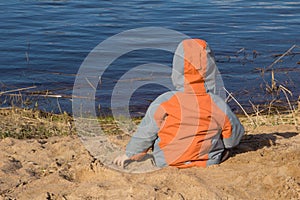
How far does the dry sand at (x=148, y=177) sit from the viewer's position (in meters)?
4.38

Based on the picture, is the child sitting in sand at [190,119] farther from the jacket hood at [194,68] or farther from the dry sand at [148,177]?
the dry sand at [148,177]

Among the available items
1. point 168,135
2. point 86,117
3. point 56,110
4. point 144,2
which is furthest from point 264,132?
point 144,2

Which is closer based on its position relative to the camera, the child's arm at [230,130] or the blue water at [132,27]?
the child's arm at [230,130]

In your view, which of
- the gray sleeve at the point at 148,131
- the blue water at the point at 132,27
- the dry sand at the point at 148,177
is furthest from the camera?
the blue water at the point at 132,27

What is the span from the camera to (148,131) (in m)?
4.85

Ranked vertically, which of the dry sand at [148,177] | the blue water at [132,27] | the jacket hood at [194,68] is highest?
the jacket hood at [194,68]

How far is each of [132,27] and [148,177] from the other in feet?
32.0

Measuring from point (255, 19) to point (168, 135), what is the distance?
11107 millimetres

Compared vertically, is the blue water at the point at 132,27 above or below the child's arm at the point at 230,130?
below

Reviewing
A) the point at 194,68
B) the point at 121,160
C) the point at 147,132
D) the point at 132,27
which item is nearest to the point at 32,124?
the point at 121,160

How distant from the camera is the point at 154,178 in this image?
4.63 metres

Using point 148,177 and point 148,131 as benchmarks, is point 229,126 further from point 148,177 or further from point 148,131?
point 148,177

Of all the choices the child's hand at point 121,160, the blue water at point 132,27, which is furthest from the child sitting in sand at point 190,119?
the blue water at point 132,27

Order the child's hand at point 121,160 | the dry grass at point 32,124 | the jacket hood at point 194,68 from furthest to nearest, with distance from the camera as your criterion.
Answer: the dry grass at point 32,124 → the child's hand at point 121,160 → the jacket hood at point 194,68
